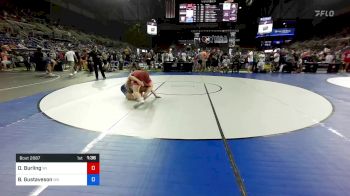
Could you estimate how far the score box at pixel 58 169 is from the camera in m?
1.99

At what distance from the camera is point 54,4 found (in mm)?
32969

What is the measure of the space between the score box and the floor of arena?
12.2 inches

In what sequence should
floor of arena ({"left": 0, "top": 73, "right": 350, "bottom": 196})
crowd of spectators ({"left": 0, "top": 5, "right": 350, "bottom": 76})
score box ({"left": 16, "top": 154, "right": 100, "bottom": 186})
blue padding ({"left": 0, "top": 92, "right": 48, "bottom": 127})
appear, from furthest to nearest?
crowd of spectators ({"left": 0, "top": 5, "right": 350, "bottom": 76}) < blue padding ({"left": 0, "top": 92, "right": 48, "bottom": 127}) < floor of arena ({"left": 0, "top": 73, "right": 350, "bottom": 196}) < score box ({"left": 16, "top": 154, "right": 100, "bottom": 186})

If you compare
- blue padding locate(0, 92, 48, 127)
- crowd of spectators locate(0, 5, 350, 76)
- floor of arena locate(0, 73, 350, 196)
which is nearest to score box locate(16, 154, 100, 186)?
floor of arena locate(0, 73, 350, 196)

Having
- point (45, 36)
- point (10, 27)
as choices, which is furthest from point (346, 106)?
point (45, 36)

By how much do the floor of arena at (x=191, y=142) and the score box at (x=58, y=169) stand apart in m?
0.31

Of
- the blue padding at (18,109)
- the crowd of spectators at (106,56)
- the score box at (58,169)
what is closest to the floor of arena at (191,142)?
the blue padding at (18,109)

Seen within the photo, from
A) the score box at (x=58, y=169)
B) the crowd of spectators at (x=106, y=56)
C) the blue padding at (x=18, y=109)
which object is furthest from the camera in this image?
the crowd of spectators at (x=106, y=56)

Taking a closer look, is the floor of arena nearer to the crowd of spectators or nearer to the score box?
the score box

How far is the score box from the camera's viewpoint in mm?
1989

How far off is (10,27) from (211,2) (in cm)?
1735

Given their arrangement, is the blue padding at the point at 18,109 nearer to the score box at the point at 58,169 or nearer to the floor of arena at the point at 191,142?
the floor of arena at the point at 191,142

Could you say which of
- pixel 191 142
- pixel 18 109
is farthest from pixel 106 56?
pixel 191 142

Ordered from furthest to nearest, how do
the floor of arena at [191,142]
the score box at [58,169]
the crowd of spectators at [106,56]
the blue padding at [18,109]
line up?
the crowd of spectators at [106,56], the blue padding at [18,109], the floor of arena at [191,142], the score box at [58,169]
